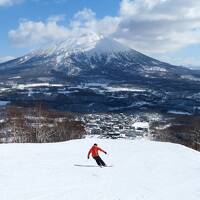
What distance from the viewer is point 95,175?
23.2 m

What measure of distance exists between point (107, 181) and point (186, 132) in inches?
3368

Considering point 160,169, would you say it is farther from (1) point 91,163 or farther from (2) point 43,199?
(2) point 43,199

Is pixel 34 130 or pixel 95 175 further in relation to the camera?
pixel 34 130

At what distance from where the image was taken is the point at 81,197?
57.8 ft

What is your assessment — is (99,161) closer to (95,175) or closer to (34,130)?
(95,175)

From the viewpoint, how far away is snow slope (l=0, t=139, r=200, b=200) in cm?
1841

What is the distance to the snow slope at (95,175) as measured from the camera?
18.4 m

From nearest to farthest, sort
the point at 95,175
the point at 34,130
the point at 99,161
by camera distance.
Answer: the point at 95,175 → the point at 99,161 → the point at 34,130

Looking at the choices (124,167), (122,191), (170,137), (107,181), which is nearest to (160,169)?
(124,167)

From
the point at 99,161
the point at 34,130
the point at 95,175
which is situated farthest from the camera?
the point at 34,130

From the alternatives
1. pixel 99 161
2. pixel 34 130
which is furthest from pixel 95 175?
pixel 34 130

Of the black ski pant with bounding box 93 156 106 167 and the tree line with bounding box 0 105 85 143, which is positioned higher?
the black ski pant with bounding box 93 156 106 167

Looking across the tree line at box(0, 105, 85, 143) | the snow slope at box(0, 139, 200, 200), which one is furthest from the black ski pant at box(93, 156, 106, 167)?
the tree line at box(0, 105, 85, 143)

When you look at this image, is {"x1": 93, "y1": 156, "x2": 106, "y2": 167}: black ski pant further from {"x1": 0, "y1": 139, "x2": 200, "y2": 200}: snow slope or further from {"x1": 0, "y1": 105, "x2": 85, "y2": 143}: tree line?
{"x1": 0, "y1": 105, "x2": 85, "y2": 143}: tree line
